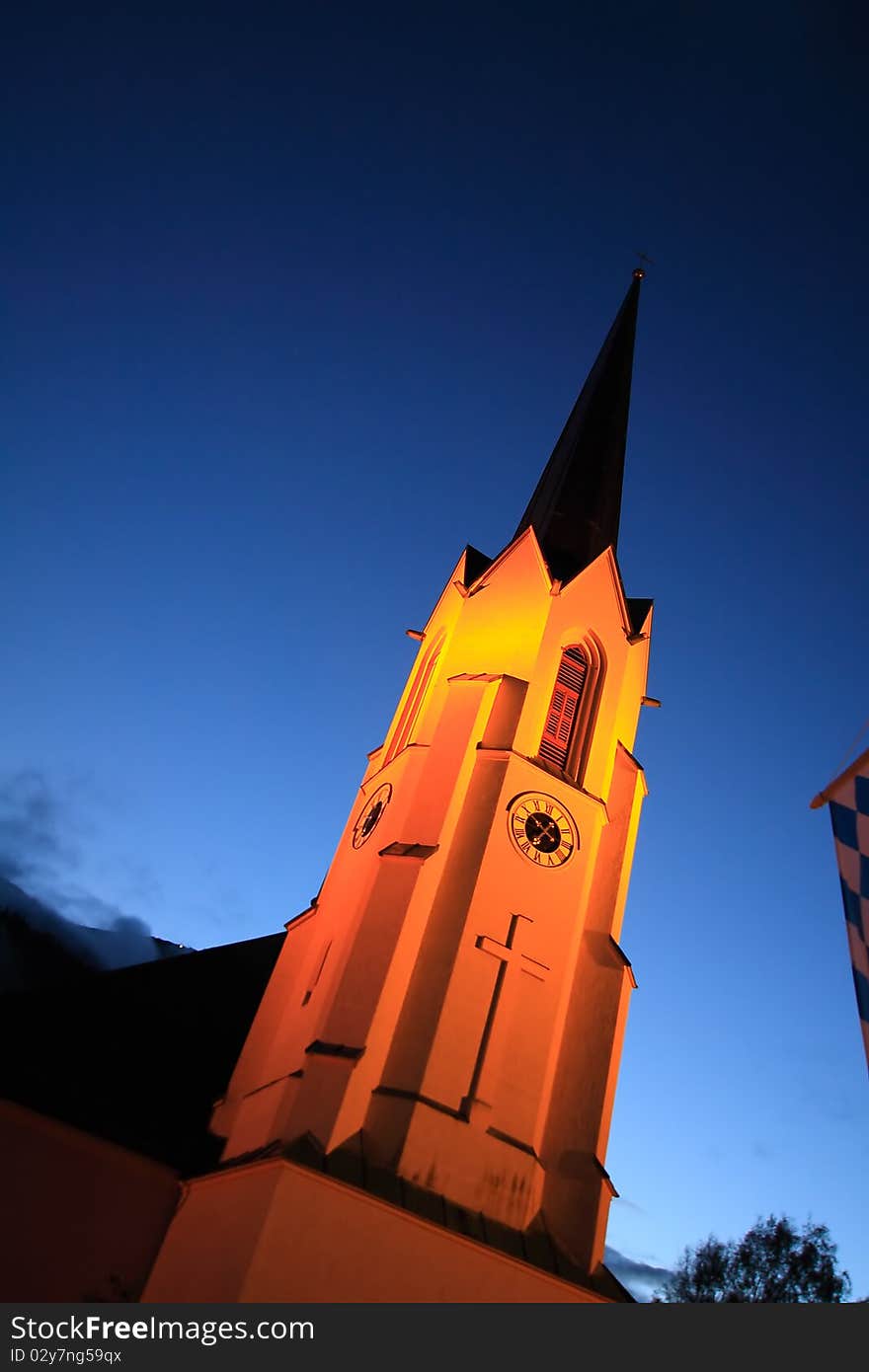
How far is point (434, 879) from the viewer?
17734mm

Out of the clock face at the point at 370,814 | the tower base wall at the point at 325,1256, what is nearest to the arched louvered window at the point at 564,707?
the clock face at the point at 370,814

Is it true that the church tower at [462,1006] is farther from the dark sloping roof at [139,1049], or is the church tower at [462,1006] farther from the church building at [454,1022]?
the dark sloping roof at [139,1049]

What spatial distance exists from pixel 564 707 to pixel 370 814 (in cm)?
454

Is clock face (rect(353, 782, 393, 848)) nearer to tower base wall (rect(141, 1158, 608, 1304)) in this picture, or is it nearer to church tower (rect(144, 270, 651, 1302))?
church tower (rect(144, 270, 651, 1302))

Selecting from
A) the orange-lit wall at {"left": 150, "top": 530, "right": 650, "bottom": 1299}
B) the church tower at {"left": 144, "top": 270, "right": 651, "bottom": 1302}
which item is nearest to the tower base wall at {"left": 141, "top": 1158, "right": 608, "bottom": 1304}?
the church tower at {"left": 144, "top": 270, "right": 651, "bottom": 1302}

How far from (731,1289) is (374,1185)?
16.7 meters

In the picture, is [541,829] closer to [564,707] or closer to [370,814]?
[564,707]

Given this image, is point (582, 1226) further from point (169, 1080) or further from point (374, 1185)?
point (169, 1080)

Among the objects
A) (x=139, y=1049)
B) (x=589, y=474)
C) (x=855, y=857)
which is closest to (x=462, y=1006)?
(x=139, y=1049)

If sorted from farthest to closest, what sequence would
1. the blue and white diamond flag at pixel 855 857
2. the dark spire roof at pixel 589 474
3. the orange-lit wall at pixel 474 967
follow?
the dark spire roof at pixel 589 474, the orange-lit wall at pixel 474 967, the blue and white diamond flag at pixel 855 857

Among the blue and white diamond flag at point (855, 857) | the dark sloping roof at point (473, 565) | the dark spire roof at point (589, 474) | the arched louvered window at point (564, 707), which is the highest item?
the dark spire roof at point (589, 474)

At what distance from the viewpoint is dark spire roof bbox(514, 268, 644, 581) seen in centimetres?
2498

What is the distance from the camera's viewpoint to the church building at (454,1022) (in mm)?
13992

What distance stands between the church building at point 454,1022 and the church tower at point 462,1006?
0.12 feet
